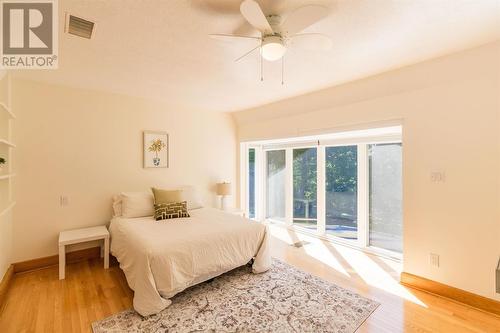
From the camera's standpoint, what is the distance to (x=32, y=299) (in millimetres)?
2314

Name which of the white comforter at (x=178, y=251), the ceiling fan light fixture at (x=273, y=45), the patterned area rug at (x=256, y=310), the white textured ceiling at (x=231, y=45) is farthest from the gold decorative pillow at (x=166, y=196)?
the ceiling fan light fixture at (x=273, y=45)

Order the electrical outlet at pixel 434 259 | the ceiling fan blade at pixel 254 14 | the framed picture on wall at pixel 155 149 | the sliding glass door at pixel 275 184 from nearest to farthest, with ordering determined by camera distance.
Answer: the ceiling fan blade at pixel 254 14
the electrical outlet at pixel 434 259
the framed picture on wall at pixel 155 149
the sliding glass door at pixel 275 184

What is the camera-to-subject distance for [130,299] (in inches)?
92.4

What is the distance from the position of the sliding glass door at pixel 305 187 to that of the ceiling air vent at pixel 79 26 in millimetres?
3590

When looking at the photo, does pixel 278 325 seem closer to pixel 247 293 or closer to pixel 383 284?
pixel 247 293

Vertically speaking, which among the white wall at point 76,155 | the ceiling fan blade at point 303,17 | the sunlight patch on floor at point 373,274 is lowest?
the sunlight patch on floor at point 373,274

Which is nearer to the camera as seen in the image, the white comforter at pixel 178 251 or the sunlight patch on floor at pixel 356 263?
the white comforter at pixel 178 251

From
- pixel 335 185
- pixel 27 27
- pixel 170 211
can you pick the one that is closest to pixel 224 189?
pixel 170 211

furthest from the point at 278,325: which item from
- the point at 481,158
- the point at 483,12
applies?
the point at 483,12

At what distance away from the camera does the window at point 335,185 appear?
3.50 metres

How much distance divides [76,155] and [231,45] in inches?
104

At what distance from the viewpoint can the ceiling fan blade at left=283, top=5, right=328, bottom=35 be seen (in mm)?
1390

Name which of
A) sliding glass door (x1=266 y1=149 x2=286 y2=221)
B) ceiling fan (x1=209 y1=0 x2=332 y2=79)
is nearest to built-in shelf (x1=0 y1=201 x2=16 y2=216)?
ceiling fan (x1=209 y1=0 x2=332 y2=79)

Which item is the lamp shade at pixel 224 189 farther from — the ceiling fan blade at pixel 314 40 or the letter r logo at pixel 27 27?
the ceiling fan blade at pixel 314 40
